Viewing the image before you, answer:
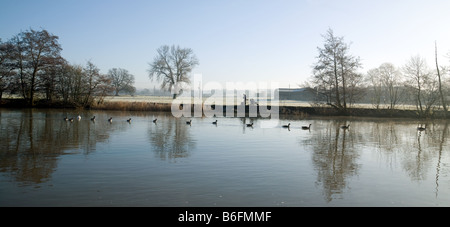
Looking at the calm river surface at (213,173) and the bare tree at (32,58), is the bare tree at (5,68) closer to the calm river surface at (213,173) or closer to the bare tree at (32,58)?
the bare tree at (32,58)

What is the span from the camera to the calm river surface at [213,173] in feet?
23.5

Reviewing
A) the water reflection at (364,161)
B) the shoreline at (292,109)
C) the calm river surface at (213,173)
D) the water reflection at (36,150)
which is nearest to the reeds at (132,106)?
the shoreline at (292,109)

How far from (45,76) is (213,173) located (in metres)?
38.4

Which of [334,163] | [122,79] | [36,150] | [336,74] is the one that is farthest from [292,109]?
[122,79]

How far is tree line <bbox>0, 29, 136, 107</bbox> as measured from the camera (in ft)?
127

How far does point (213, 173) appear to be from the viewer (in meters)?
9.43

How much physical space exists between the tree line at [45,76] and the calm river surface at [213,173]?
87.6 ft

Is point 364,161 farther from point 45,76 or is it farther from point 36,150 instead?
point 45,76

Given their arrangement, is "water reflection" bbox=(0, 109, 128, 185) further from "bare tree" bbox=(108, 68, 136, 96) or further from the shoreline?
"bare tree" bbox=(108, 68, 136, 96)

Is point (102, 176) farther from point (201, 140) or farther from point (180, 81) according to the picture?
point (180, 81)

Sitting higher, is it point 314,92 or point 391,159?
point 314,92

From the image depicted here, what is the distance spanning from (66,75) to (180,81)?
60.4 feet
